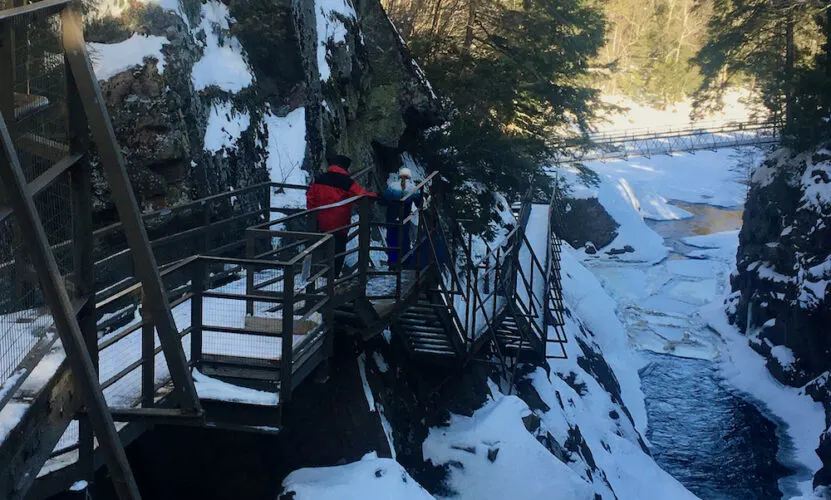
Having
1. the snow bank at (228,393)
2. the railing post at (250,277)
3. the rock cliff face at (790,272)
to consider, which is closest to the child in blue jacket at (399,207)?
the railing post at (250,277)

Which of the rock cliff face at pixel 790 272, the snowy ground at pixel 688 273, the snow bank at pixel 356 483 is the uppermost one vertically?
the snow bank at pixel 356 483

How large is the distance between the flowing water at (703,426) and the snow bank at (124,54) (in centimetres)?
1471

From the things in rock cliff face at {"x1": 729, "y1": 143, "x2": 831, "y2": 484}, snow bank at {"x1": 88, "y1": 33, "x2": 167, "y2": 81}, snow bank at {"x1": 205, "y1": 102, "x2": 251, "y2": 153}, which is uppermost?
snow bank at {"x1": 88, "y1": 33, "x2": 167, "y2": 81}

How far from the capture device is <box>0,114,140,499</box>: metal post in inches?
106

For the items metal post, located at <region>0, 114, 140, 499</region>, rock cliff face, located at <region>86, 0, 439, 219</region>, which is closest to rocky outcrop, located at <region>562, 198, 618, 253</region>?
rock cliff face, located at <region>86, 0, 439, 219</region>

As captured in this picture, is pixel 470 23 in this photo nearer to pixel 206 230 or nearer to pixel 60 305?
pixel 206 230

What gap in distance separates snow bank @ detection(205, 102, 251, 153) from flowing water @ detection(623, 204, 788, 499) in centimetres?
1300

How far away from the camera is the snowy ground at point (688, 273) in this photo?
23.0 meters

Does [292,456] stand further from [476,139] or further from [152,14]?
[476,139]

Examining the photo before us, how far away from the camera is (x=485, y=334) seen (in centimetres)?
1209

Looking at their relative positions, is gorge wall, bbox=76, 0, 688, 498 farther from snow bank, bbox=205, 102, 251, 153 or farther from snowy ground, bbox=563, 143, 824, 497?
snowy ground, bbox=563, 143, 824, 497

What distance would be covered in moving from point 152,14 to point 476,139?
29.6 ft

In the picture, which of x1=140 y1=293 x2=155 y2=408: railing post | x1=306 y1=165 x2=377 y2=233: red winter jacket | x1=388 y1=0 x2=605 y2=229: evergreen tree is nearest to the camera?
x1=140 y1=293 x2=155 y2=408: railing post

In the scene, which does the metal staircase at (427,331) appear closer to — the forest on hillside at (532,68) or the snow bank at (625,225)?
the forest on hillside at (532,68)
